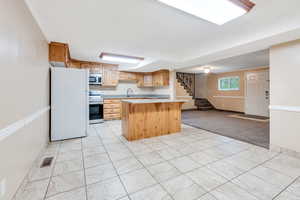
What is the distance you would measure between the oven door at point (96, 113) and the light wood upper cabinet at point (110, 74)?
1.04 meters

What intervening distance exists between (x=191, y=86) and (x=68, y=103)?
7.86m

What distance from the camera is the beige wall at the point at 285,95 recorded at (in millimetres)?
2330

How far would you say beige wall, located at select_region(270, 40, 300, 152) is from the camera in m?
2.33

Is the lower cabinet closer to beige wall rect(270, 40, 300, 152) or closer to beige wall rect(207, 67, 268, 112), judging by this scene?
beige wall rect(270, 40, 300, 152)

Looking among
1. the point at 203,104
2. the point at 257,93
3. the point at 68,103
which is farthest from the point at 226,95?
the point at 68,103

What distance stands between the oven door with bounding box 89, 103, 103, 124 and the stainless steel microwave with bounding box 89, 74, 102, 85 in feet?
3.02

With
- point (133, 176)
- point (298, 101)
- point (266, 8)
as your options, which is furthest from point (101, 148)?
point (298, 101)

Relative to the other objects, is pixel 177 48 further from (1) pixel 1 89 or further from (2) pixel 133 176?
(1) pixel 1 89

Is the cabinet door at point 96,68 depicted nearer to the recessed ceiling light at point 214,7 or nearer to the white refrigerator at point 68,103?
the white refrigerator at point 68,103

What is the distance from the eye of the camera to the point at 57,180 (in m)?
1.75

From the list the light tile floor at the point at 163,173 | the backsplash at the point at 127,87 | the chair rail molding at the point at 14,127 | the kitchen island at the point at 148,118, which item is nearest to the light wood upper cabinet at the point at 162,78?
the backsplash at the point at 127,87

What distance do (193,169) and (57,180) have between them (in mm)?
1926

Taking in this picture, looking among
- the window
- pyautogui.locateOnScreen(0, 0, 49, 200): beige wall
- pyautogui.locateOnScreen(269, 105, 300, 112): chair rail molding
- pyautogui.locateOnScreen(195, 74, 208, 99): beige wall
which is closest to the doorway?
the window

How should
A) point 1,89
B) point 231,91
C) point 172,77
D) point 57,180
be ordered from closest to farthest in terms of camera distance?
point 1,89 < point 57,180 < point 172,77 < point 231,91
